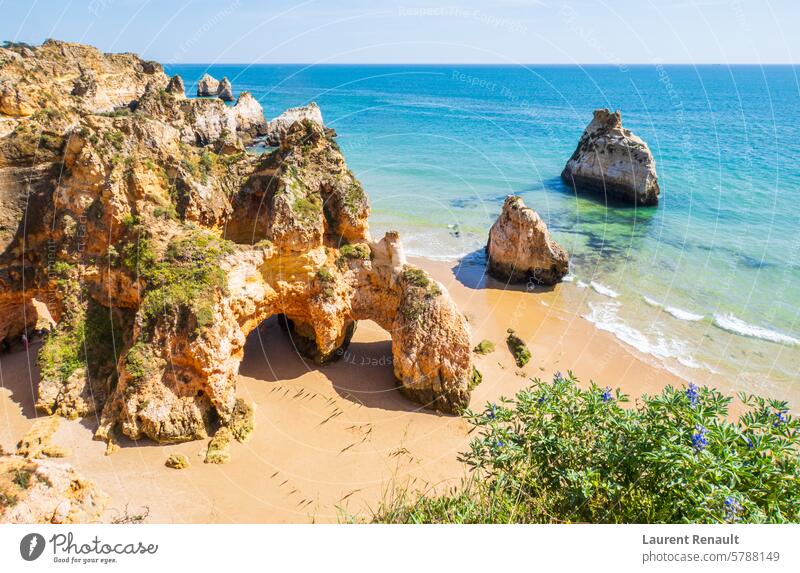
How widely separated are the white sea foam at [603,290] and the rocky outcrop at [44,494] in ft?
91.6

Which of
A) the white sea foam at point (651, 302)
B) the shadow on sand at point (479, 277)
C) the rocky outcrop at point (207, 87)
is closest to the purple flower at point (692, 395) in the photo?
the shadow on sand at point (479, 277)

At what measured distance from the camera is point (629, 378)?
21344 millimetres

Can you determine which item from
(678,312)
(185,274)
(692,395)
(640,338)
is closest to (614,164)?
(678,312)

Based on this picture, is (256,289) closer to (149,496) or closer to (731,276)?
(149,496)

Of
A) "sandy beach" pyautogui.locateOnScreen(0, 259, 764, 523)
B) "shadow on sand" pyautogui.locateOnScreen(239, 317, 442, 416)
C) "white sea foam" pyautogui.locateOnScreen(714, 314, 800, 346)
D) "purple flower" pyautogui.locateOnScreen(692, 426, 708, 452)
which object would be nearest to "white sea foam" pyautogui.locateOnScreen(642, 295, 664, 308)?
"white sea foam" pyautogui.locateOnScreen(714, 314, 800, 346)

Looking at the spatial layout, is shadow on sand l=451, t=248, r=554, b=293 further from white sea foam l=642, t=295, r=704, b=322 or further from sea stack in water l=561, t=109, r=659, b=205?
sea stack in water l=561, t=109, r=659, b=205

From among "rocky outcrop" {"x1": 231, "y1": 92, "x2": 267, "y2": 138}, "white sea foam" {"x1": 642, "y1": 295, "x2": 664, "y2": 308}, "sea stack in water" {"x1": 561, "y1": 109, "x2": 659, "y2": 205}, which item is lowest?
"white sea foam" {"x1": 642, "y1": 295, "x2": 664, "y2": 308}

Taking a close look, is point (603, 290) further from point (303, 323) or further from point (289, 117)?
point (289, 117)

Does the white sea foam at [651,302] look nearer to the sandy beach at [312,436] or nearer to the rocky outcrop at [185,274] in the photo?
the sandy beach at [312,436]

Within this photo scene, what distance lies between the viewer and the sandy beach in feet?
44.2

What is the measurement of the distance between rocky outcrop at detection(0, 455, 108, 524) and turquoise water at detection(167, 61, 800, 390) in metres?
23.7

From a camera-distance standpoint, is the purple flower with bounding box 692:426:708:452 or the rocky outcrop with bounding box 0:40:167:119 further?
the rocky outcrop with bounding box 0:40:167:119

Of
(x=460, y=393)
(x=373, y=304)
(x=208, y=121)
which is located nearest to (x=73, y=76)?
(x=208, y=121)

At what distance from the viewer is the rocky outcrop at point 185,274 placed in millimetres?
15289
